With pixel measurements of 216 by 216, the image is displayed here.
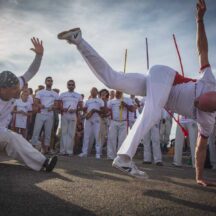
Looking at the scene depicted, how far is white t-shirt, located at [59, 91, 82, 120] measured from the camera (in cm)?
1048

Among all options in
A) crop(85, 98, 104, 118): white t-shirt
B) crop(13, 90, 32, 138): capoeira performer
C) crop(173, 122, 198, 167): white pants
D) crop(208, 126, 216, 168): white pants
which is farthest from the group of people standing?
crop(85, 98, 104, 118): white t-shirt

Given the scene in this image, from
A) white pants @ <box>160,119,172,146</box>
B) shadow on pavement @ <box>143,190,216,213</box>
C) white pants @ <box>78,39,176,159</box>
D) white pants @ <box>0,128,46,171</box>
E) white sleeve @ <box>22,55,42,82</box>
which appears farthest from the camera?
white pants @ <box>160,119,172,146</box>

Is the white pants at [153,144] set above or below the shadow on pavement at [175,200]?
above

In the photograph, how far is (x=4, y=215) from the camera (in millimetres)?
2258

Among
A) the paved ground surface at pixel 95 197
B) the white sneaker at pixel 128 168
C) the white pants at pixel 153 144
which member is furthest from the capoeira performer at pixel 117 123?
the white sneaker at pixel 128 168

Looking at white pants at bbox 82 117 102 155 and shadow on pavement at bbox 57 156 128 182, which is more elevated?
white pants at bbox 82 117 102 155

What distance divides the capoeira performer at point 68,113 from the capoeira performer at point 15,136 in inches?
213

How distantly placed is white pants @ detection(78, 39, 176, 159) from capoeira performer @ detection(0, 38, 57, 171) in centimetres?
137

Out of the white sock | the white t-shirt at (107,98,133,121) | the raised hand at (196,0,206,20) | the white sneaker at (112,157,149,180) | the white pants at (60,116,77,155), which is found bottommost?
the white sneaker at (112,157,149,180)

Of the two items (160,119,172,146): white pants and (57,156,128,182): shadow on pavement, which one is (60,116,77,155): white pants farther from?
(160,119,172,146): white pants

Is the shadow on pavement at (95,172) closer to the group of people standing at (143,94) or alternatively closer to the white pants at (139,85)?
the group of people standing at (143,94)

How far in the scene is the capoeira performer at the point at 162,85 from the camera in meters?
3.69

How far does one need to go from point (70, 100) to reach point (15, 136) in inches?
224

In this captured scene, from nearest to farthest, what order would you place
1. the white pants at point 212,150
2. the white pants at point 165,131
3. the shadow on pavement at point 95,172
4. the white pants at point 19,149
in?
the shadow on pavement at point 95,172
the white pants at point 19,149
the white pants at point 212,150
the white pants at point 165,131
